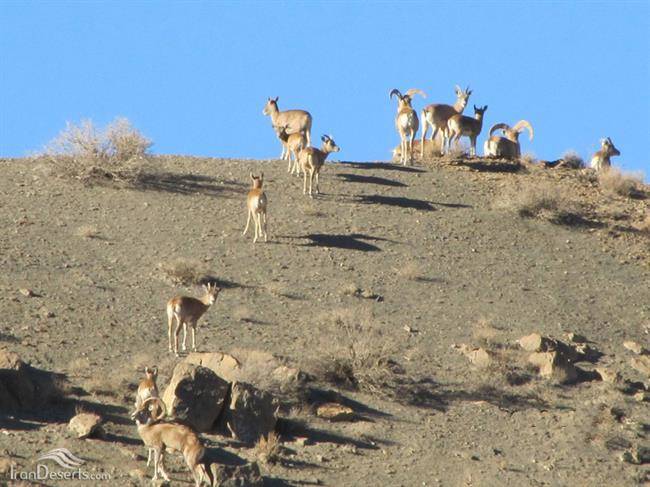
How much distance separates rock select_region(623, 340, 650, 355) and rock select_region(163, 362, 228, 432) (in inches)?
360

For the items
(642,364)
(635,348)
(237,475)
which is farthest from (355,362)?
(635,348)

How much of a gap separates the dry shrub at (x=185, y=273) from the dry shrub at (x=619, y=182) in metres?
12.6

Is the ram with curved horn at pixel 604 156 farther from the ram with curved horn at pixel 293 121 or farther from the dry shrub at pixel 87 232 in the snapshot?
the dry shrub at pixel 87 232

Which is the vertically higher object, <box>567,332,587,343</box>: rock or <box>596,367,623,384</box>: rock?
<box>567,332,587,343</box>: rock

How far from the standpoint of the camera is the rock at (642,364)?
2805cm

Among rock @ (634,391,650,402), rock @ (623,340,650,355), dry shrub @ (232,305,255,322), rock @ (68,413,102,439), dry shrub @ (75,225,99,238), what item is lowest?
rock @ (68,413,102,439)

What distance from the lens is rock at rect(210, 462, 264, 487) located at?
21156mm

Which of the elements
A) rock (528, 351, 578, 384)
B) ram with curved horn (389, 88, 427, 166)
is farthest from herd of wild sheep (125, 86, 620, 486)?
rock (528, 351, 578, 384)

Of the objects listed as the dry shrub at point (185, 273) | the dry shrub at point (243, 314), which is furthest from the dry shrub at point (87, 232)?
the dry shrub at point (243, 314)

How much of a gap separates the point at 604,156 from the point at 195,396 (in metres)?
20.2

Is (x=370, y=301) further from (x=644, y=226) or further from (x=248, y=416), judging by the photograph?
(x=644, y=226)

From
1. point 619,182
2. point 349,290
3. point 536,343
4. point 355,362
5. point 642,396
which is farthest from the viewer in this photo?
point 619,182

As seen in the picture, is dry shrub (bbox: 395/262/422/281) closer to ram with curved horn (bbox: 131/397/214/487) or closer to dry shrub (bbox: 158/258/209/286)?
dry shrub (bbox: 158/258/209/286)

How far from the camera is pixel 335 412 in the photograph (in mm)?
24688
